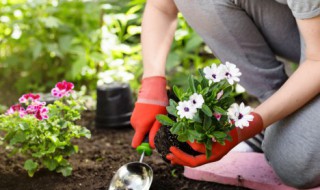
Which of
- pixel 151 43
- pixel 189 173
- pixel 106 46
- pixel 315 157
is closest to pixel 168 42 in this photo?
pixel 151 43

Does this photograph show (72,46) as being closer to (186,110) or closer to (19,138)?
(19,138)

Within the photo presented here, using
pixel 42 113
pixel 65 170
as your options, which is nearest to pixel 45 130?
pixel 42 113

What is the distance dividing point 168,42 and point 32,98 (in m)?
0.54

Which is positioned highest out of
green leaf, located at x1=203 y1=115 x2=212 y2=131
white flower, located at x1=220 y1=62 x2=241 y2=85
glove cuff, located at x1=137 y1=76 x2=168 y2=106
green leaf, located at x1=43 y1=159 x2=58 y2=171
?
white flower, located at x1=220 y1=62 x2=241 y2=85

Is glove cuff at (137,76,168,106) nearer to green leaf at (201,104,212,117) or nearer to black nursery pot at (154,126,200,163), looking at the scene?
black nursery pot at (154,126,200,163)

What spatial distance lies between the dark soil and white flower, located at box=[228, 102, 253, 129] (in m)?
0.48

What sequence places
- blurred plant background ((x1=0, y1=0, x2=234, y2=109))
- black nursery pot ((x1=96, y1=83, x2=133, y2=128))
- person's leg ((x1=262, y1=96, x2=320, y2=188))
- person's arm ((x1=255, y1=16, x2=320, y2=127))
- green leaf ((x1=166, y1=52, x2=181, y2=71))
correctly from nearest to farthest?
person's arm ((x1=255, y1=16, x2=320, y2=127)), person's leg ((x1=262, y1=96, x2=320, y2=188)), black nursery pot ((x1=96, y1=83, x2=133, y2=128)), green leaf ((x1=166, y1=52, x2=181, y2=71)), blurred plant background ((x1=0, y1=0, x2=234, y2=109))

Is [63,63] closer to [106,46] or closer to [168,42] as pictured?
[106,46]

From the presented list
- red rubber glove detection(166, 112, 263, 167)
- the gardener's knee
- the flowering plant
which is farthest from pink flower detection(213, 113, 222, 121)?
the gardener's knee

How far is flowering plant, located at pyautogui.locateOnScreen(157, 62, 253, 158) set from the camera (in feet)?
5.55

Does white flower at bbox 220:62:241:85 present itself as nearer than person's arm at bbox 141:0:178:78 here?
Yes

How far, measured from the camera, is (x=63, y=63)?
329cm

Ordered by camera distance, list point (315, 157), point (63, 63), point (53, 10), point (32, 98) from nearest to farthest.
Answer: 1. point (315, 157)
2. point (32, 98)
3. point (53, 10)
4. point (63, 63)

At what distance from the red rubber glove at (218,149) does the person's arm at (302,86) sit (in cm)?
5
